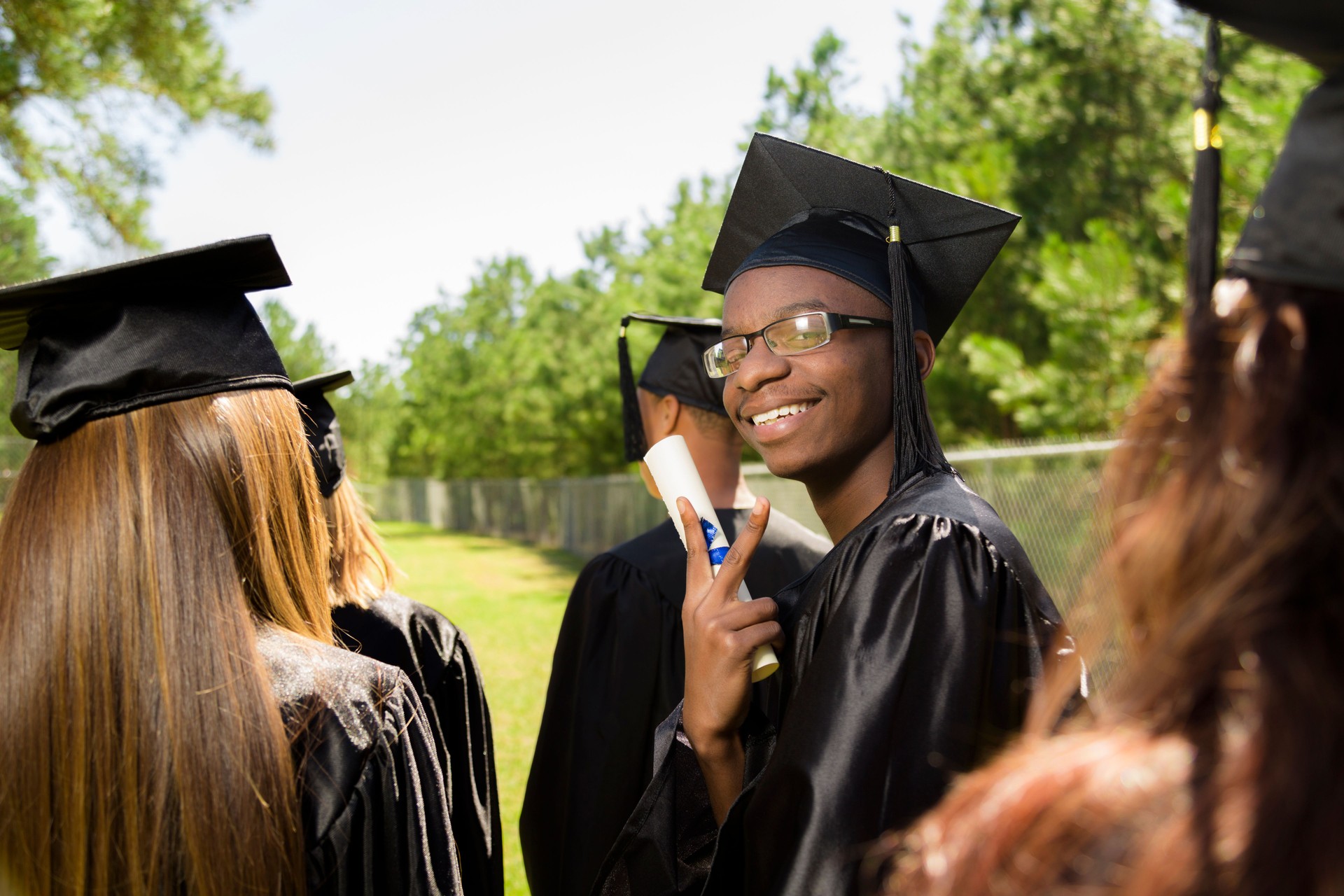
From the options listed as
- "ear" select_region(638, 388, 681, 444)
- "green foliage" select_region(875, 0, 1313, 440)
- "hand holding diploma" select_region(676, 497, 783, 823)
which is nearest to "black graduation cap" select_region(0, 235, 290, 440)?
"hand holding diploma" select_region(676, 497, 783, 823)

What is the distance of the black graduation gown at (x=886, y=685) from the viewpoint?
1.31 m

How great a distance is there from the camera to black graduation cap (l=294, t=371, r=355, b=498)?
312 cm

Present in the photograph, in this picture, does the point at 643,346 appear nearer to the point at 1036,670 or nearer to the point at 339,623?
the point at 339,623

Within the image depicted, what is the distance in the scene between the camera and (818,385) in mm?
1989

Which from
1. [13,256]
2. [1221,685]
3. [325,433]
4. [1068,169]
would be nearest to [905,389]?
[1221,685]

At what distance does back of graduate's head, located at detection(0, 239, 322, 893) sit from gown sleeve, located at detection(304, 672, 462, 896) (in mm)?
69

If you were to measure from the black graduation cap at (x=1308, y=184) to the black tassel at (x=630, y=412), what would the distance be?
3.03m

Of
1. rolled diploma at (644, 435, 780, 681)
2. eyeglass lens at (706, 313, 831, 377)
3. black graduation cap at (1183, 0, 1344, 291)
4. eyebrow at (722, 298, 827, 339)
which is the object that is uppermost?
black graduation cap at (1183, 0, 1344, 291)

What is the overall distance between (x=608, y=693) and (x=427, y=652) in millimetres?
584

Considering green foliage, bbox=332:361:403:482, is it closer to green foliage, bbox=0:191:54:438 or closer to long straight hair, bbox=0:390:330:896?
green foliage, bbox=0:191:54:438

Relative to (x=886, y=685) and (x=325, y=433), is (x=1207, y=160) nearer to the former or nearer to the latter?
(x=886, y=685)

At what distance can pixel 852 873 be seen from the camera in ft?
4.13

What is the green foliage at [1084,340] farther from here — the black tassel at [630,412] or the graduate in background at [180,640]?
the graduate in background at [180,640]

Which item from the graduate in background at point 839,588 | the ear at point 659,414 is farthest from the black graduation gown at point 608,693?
the graduate in background at point 839,588
